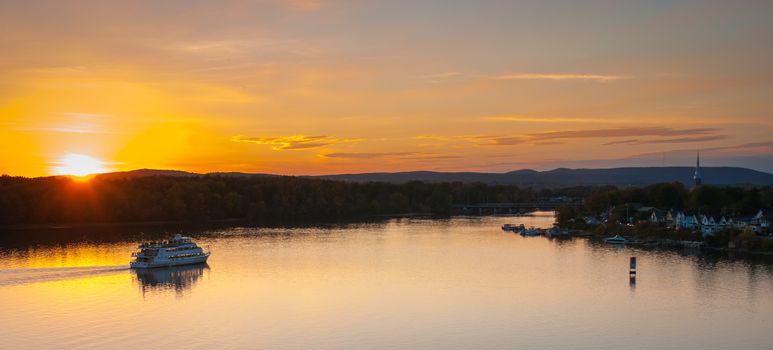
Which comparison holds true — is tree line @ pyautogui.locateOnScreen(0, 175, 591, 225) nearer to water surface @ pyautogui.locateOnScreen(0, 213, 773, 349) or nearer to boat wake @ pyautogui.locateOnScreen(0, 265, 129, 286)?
water surface @ pyautogui.locateOnScreen(0, 213, 773, 349)

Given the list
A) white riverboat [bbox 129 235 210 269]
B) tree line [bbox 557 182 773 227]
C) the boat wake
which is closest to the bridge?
tree line [bbox 557 182 773 227]

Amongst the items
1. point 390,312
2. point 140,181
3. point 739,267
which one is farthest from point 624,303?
point 140,181

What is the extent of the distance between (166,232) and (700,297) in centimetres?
3722

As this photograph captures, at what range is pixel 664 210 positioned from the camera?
2231 inches

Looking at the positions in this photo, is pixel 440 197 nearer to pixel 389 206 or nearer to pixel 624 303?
pixel 389 206

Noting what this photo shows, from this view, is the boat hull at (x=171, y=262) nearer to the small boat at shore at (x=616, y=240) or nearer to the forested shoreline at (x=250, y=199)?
the small boat at shore at (x=616, y=240)

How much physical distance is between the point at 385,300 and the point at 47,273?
45.9ft

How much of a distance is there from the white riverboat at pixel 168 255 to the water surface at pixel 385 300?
728mm

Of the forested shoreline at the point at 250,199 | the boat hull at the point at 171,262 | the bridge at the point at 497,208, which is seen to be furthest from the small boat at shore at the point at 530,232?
the bridge at the point at 497,208

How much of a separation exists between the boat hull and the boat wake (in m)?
0.64

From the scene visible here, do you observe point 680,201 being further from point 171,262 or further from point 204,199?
point 204,199

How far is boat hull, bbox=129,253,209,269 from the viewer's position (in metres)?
32.0

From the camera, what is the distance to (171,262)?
33.4 m

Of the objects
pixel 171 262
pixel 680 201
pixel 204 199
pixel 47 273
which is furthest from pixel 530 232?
pixel 47 273
